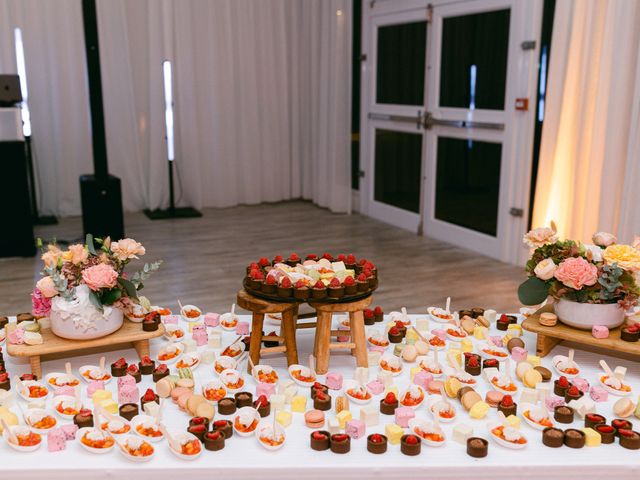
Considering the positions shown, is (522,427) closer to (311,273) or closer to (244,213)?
(311,273)

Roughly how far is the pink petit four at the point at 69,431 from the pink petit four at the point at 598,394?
1163 millimetres

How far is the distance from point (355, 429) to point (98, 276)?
75 centimetres

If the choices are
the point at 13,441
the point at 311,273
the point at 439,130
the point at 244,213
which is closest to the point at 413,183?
the point at 439,130

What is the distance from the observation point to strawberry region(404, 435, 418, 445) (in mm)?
1377

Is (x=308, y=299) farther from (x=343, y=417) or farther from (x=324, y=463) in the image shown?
(x=324, y=463)

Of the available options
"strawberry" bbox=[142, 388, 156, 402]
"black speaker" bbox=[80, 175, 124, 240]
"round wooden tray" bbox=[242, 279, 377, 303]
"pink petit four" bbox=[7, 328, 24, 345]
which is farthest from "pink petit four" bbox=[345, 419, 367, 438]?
"black speaker" bbox=[80, 175, 124, 240]

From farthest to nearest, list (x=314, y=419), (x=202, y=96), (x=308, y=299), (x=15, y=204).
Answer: (x=202, y=96) → (x=15, y=204) → (x=308, y=299) → (x=314, y=419)

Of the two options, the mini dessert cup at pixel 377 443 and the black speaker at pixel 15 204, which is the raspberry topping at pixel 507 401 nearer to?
the mini dessert cup at pixel 377 443

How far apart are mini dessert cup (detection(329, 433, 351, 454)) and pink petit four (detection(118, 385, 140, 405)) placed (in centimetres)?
49

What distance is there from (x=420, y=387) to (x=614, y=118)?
297cm

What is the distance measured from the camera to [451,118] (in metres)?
5.48

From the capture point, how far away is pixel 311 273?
70.6 inches

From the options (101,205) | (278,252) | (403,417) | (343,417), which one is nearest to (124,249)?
(343,417)

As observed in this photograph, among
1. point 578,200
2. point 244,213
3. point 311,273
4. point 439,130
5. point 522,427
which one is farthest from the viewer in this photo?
point 244,213
